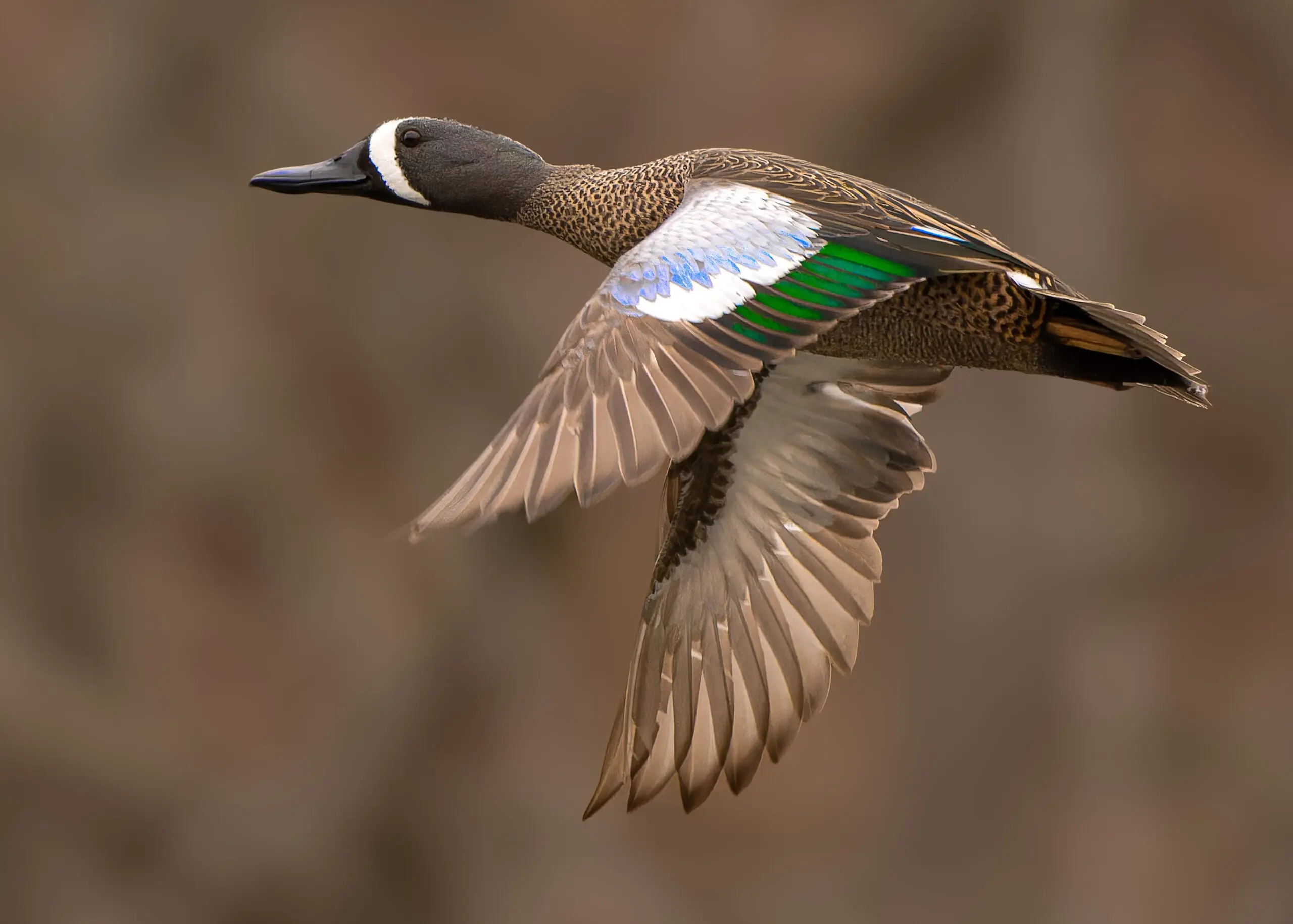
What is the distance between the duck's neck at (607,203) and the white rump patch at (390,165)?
206mm

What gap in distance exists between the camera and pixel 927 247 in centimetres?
206

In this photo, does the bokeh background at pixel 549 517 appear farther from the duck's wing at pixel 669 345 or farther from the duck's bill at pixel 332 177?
the duck's wing at pixel 669 345

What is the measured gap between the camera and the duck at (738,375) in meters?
1.78

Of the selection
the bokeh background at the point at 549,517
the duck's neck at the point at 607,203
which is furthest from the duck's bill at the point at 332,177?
the bokeh background at the point at 549,517

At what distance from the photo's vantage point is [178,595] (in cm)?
410

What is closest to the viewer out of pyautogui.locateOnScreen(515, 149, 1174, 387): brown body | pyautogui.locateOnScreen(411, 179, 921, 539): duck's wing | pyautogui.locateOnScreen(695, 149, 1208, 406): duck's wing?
pyautogui.locateOnScreen(411, 179, 921, 539): duck's wing

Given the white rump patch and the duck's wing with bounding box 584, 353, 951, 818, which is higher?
the white rump patch

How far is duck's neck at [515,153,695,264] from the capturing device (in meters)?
2.41

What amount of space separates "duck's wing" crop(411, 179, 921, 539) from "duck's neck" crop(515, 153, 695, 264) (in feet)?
0.85

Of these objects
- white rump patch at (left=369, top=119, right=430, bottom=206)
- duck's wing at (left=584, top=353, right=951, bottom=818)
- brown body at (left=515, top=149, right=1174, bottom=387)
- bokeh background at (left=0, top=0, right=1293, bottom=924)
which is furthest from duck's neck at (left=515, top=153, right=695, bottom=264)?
bokeh background at (left=0, top=0, right=1293, bottom=924)

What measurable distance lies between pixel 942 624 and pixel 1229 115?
1.60 meters

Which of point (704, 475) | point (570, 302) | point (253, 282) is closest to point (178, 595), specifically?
point (253, 282)

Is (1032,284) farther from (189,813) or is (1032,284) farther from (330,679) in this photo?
(189,813)

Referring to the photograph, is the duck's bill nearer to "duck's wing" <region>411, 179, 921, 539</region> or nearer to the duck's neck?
the duck's neck
